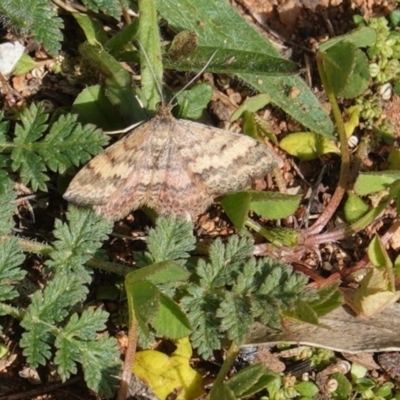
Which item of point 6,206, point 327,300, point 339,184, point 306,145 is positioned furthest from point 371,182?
point 6,206

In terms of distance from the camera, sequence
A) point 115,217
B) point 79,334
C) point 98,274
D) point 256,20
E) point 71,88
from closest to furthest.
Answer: point 79,334 < point 115,217 < point 98,274 < point 71,88 < point 256,20

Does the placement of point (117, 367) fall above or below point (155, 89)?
below

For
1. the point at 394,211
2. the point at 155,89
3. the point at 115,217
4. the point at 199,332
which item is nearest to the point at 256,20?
the point at 155,89

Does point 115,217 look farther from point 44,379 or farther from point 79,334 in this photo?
point 44,379

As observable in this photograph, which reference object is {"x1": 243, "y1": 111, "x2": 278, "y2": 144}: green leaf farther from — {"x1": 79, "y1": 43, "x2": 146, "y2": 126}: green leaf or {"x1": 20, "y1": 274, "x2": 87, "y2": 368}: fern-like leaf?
{"x1": 20, "y1": 274, "x2": 87, "y2": 368}: fern-like leaf

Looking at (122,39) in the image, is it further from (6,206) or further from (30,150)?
(6,206)

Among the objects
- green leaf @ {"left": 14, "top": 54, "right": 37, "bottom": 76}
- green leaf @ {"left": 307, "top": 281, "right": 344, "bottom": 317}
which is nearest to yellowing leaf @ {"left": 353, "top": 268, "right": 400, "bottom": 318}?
green leaf @ {"left": 307, "top": 281, "right": 344, "bottom": 317}
